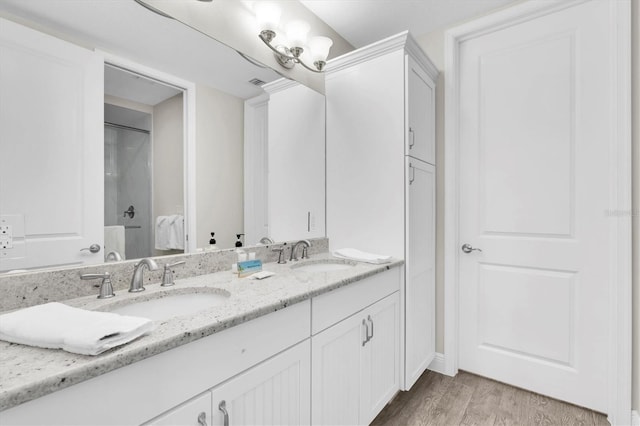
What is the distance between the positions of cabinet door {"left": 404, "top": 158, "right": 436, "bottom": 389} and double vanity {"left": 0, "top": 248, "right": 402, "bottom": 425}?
0.14 metres

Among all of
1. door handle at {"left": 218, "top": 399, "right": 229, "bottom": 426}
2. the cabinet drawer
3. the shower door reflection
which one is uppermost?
the shower door reflection

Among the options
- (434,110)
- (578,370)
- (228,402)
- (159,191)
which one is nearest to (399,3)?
(434,110)

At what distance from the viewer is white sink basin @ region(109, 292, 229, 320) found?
1.02 meters

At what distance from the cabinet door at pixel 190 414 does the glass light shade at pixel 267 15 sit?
1.75 m

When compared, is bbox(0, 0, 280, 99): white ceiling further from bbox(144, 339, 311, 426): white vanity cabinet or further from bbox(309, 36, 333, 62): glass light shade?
bbox(144, 339, 311, 426): white vanity cabinet

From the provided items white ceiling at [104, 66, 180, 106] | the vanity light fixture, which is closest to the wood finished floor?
white ceiling at [104, 66, 180, 106]

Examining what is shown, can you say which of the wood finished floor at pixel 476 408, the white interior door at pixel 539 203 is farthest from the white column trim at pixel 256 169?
the white interior door at pixel 539 203

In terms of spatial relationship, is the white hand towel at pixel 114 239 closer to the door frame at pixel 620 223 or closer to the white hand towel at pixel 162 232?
the white hand towel at pixel 162 232

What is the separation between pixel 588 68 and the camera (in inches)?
68.4

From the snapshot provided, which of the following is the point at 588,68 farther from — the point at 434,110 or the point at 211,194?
the point at 211,194

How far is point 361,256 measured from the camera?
179 centimetres

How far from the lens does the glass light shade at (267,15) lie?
1.67 metres

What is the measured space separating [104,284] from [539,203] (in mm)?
2259

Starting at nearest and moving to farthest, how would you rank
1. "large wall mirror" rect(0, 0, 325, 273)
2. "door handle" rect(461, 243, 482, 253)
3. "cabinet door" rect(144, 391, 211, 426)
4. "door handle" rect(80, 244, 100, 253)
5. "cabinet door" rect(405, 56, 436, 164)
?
"cabinet door" rect(144, 391, 211, 426) < "large wall mirror" rect(0, 0, 325, 273) < "door handle" rect(80, 244, 100, 253) < "cabinet door" rect(405, 56, 436, 164) < "door handle" rect(461, 243, 482, 253)
